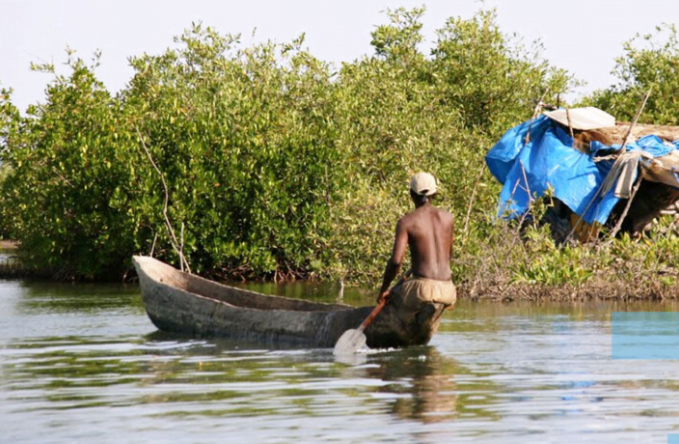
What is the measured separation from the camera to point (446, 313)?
16750 millimetres

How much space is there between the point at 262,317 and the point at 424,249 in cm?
270

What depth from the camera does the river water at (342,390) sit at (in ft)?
26.0

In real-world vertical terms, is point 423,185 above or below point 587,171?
below

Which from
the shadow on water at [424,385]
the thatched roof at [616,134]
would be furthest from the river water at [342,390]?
the thatched roof at [616,134]

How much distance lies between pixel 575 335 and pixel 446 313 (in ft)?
11.1

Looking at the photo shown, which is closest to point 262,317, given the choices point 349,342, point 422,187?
point 349,342

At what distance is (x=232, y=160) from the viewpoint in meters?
24.8

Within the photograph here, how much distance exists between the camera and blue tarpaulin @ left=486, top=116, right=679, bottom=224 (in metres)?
19.5

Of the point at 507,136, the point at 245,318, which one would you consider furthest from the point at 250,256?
the point at 245,318

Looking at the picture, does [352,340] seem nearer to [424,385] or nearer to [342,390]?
[424,385]

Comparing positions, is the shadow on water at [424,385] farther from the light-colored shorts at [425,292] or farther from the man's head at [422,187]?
the man's head at [422,187]

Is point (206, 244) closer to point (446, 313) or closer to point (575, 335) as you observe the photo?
point (446, 313)

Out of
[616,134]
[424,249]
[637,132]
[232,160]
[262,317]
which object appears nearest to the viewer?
[424,249]

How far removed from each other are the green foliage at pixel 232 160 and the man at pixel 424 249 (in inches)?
400
